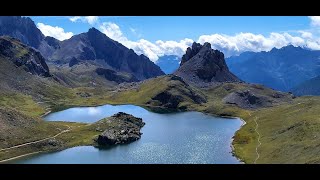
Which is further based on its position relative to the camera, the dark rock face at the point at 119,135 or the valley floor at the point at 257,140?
the dark rock face at the point at 119,135

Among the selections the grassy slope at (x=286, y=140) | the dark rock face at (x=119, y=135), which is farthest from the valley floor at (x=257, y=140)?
the dark rock face at (x=119, y=135)

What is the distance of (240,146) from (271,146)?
1259 centimetres

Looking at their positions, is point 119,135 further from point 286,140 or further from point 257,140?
point 286,140

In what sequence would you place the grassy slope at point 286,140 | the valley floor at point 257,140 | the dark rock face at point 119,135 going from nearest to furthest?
the grassy slope at point 286,140 → the valley floor at point 257,140 → the dark rock face at point 119,135

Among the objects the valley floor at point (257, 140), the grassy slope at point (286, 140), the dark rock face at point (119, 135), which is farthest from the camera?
the dark rock face at point (119, 135)

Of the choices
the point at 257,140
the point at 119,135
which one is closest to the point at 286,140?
the point at 257,140

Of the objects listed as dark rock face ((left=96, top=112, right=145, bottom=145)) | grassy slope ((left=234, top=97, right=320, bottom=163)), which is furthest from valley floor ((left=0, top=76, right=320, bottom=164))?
dark rock face ((left=96, top=112, right=145, bottom=145))

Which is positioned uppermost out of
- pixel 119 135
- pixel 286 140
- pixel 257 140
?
pixel 119 135

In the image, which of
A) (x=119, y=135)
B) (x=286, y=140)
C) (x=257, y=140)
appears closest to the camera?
(x=286, y=140)

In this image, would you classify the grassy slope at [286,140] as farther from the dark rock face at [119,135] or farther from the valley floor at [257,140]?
the dark rock face at [119,135]

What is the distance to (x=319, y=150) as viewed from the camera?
12244cm
